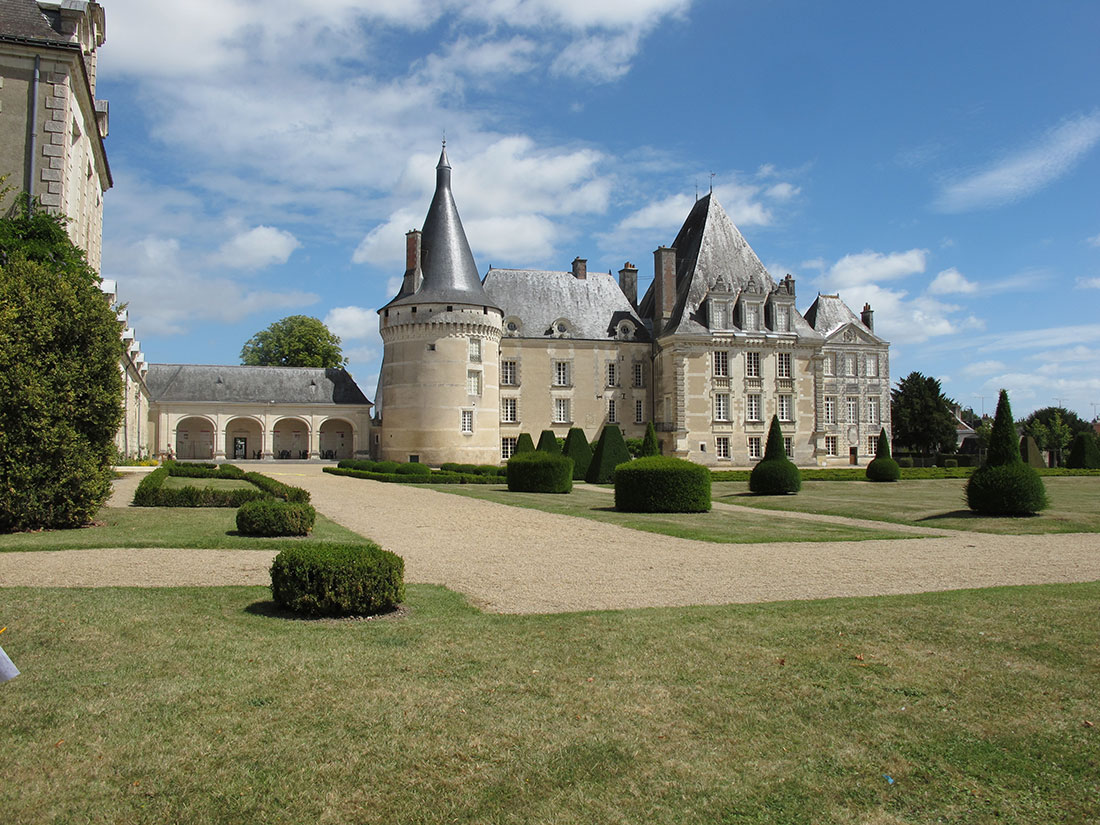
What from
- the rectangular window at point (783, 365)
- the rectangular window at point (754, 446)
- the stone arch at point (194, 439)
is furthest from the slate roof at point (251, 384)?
the rectangular window at point (783, 365)

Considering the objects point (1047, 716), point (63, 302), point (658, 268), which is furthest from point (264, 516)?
point (658, 268)

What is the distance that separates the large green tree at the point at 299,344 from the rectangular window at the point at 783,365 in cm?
2892

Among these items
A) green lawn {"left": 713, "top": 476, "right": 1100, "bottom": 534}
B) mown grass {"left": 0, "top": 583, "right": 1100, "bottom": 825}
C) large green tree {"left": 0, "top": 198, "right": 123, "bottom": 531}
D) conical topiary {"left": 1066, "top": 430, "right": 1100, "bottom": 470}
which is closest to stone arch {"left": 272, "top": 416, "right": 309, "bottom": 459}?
green lawn {"left": 713, "top": 476, "right": 1100, "bottom": 534}

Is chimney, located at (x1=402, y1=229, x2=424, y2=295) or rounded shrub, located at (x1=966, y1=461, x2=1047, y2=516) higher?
chimney, located at (x1=402, y1=229, x2=424, y2=295)

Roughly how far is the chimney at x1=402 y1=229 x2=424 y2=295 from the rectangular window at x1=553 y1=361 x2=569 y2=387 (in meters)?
8.24

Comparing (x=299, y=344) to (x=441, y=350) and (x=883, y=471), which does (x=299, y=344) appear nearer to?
(x=441, y=350)

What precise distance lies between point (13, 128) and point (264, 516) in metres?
11.4

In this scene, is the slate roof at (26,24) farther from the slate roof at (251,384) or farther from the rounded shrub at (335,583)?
the slate roof at (251,384)

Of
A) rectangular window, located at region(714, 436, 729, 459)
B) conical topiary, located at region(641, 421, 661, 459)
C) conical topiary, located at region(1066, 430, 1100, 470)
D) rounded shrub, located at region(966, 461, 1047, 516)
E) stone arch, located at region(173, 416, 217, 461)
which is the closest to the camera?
rounded shrub, located at region(966, 461, 1047, 516)

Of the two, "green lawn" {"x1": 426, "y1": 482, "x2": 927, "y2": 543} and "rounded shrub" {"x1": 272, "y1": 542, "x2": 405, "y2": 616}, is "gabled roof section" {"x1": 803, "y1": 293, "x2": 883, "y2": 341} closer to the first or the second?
"green lawn" {"x1": 426, "y1": 482, "x2": 927, "y2": 543}

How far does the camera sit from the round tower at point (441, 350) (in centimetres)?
3747

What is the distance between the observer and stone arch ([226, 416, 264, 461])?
46237 mm

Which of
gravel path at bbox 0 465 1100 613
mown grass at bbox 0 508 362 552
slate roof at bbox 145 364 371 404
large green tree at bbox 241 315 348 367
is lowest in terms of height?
gravel path at bbox 0 465 1100 613

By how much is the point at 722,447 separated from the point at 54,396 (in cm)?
3378
